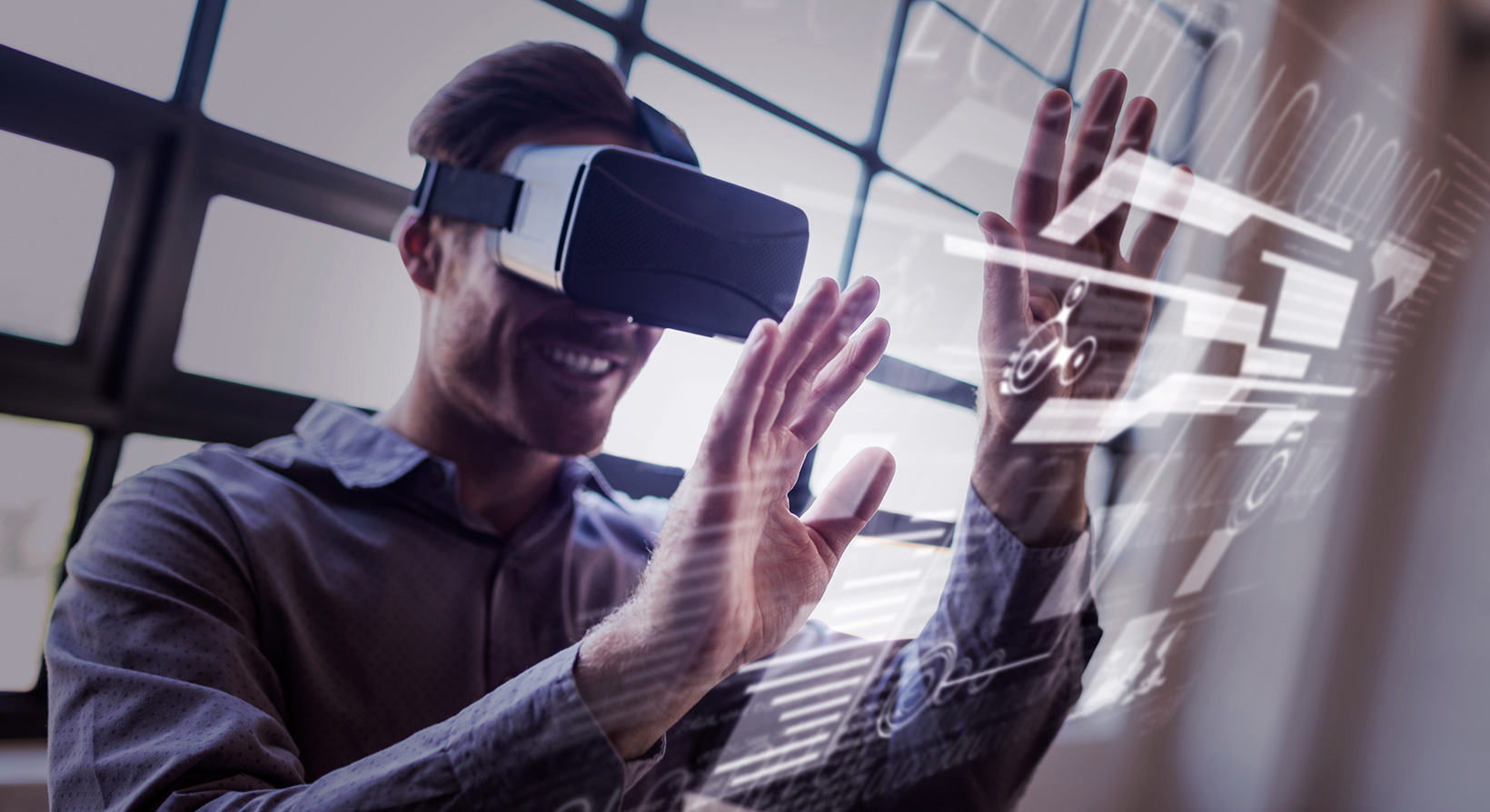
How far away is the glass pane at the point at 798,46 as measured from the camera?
61 cm

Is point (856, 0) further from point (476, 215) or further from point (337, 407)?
point (337, 407)

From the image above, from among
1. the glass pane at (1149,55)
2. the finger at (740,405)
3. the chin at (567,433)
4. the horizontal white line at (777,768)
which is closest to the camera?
the finger at (740,405)

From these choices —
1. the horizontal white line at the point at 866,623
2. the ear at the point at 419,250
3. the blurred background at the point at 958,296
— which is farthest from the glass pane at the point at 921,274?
the ear at the point at 419,250

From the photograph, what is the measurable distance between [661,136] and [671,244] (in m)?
0.15

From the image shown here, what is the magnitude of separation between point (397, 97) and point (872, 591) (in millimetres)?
565

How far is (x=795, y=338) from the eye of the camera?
1.10 feet

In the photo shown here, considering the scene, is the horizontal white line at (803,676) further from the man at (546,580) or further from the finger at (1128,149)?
the finger at (1128,149)

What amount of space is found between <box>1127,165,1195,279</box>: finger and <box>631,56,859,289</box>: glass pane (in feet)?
0.75

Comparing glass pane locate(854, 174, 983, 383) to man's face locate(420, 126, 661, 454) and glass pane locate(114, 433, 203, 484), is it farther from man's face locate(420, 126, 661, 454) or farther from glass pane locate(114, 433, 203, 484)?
glass pane locate(114, 433, 203, 484)

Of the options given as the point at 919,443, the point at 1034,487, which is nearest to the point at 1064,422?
the point at 1034,487

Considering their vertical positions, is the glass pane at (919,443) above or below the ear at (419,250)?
below

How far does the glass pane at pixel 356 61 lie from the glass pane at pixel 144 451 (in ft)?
0.68

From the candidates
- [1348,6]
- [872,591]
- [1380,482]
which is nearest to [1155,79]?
[1348,6]

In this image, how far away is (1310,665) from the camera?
1.22 m
